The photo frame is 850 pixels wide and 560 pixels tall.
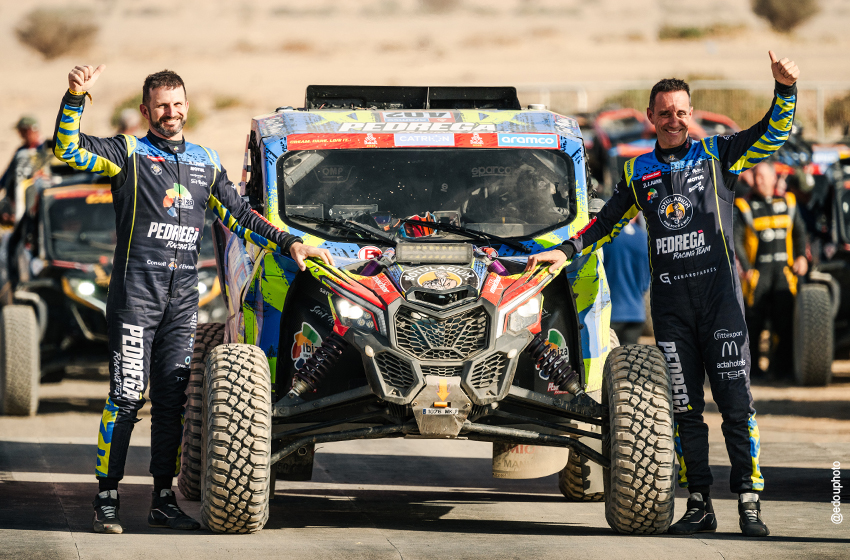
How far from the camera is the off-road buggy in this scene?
6.20 metres

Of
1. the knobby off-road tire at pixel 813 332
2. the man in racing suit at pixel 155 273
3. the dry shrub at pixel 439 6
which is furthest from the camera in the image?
the dry shrub at pixel 439 6

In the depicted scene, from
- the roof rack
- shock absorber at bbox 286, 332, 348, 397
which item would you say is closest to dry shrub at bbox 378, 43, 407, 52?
the roof rack

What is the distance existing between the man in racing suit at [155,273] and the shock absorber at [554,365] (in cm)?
117

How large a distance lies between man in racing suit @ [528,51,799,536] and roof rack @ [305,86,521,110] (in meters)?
1.86

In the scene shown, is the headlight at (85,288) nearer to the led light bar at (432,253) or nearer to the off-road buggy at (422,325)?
the off-road buggy at (422,325)

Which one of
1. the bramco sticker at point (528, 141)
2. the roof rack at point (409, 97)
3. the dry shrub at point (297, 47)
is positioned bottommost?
the bramco sticker at point (528, 141)

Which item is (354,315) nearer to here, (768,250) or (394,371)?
(394,371)

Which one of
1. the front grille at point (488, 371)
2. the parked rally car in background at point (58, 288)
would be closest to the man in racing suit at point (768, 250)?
the parked rally car in background at point (58, 288)

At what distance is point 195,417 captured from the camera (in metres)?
7.20

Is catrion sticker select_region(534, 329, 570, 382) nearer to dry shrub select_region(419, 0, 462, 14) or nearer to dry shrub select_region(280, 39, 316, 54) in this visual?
dry shrub select_region(280, 39, 316, 54)

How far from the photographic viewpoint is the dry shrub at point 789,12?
62125 millimetres

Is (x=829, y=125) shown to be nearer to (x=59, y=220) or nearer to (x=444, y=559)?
(x=59, y=220)

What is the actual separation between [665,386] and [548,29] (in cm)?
5695

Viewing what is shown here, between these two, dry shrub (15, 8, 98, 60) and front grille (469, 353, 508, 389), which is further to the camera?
dry shrub (15, 8, 98, 60)
